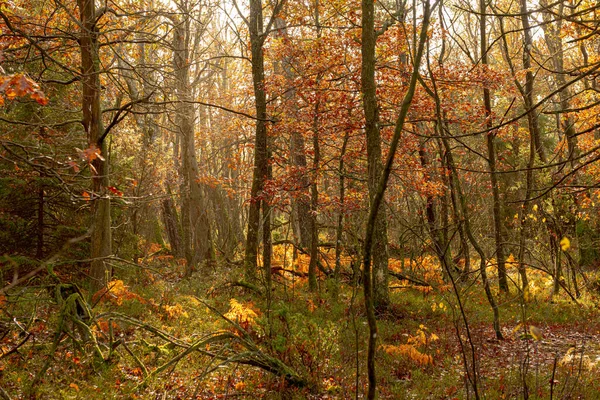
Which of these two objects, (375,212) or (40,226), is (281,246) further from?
(375,212)

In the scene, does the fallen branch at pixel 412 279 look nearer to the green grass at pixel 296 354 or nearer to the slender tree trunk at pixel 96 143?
the green grass at pixel 296 354

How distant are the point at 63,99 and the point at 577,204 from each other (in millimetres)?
12726

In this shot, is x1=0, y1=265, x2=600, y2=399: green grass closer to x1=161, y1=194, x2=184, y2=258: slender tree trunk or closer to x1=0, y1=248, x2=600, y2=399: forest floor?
x1=0, y1=248, x2=600, y2=399: forest floor

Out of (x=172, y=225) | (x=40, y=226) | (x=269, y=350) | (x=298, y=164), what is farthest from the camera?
(x=172, y=225)

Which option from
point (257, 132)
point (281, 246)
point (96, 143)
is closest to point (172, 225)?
point (281, 246)

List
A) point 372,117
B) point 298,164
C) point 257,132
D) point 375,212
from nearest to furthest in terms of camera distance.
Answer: point 375,212
point 372,117
point 257,132
point 298,164

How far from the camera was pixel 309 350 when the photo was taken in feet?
21.7

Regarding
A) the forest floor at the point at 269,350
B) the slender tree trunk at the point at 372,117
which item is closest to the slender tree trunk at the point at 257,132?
the forest floor at the point at 269,350

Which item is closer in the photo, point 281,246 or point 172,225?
point 281,246

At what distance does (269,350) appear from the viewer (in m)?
5.97

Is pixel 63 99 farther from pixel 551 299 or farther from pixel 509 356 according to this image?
pixel 551 299

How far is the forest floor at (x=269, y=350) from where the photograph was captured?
18.0 ft

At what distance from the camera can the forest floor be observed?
5.47 meters

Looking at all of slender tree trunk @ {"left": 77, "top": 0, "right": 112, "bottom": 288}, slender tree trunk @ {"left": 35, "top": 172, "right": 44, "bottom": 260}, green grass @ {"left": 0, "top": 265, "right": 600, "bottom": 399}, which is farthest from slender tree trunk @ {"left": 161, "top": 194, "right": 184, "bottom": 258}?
slender tree trunk @ {"left": 77, "top": 0, "right": 112, "bottom": 288}
